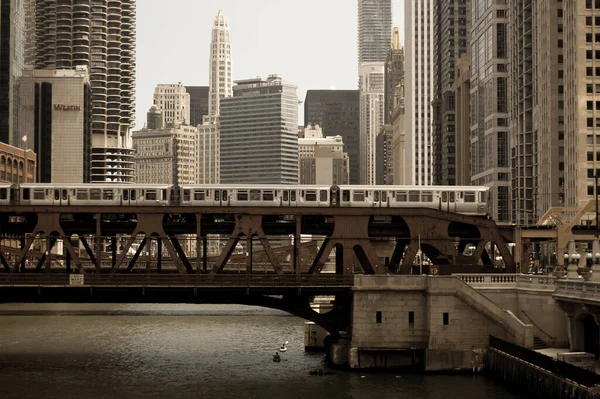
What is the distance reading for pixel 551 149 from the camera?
165000 mm

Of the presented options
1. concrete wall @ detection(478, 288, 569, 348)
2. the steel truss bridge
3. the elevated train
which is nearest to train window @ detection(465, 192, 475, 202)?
the elevated train

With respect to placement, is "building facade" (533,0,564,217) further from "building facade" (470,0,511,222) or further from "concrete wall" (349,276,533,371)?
"concrete wall" (349,276,533,371)

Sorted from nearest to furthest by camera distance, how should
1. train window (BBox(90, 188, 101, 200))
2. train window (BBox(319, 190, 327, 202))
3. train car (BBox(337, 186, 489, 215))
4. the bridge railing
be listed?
1. the bridge railing
2. train car (BBox(337, 186, 489, 215))
3. train window (BBox(319, 190, 327, 202))
4. train window (BBox(90, 188, 101, 200))

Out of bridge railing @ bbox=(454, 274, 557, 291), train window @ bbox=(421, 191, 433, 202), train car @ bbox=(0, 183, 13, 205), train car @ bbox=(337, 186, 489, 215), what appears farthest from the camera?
train window @ bbox=(421, 191, 433, 202)

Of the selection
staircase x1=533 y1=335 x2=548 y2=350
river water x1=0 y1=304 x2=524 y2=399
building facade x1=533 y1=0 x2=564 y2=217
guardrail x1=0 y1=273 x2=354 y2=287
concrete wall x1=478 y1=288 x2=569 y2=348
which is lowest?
river water x1=0 y1=304 x2=524 y2=399

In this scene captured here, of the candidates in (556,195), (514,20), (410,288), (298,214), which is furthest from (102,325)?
(514,20)

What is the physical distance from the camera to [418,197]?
9512cm

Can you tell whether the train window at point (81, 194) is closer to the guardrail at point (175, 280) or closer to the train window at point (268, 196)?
the guardrail at point (175, 280)

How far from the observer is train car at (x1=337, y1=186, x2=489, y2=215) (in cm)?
9338

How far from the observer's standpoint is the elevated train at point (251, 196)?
3669 inches

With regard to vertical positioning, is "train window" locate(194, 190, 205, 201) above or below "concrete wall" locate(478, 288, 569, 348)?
above

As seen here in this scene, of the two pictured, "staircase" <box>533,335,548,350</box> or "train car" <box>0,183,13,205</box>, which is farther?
"train car" <box>0,183,13,205</box>

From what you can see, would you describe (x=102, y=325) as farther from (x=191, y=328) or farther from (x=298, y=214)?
(x=298, y=214)

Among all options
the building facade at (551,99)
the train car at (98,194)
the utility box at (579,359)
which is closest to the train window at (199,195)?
the train car at (98,194)
